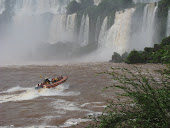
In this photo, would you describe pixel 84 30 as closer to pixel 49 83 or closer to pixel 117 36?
pixel 117 36

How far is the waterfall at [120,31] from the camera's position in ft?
131

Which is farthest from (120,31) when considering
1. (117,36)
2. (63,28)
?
(63,28)

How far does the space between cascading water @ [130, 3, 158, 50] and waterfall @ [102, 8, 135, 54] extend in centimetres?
141

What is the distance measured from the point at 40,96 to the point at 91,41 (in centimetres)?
4217

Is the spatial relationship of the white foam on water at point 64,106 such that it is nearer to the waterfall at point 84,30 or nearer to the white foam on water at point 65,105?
the white foam on water at point 65,105

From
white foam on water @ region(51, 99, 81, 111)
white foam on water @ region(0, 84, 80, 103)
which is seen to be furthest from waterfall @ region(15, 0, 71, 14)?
white foam on water @ region(51, 99, 81, 111)

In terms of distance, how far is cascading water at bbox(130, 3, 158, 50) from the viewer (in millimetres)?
33966

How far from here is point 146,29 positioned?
117 feet

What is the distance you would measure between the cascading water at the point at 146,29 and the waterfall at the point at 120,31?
1.41m

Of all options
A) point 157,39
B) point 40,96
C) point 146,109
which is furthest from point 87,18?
point 146,109

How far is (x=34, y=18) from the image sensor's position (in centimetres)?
7019

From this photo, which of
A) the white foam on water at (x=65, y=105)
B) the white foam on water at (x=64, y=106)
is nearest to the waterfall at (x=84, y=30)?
the white foam on water at (x=64, y=106)

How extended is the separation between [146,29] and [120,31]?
6.35 meters

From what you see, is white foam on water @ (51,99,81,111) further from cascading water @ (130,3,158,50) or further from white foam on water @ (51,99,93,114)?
cascading water @ (130,3,158,50)
